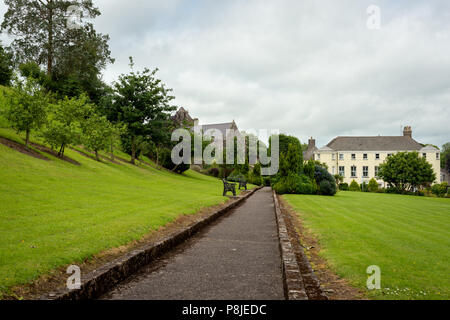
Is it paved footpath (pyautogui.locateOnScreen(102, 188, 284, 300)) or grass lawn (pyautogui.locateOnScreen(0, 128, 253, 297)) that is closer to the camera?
paved footpath (pyautogui.locateOnScreen(102, 188, 284, 300))

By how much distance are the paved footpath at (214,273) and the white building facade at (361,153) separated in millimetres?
68948

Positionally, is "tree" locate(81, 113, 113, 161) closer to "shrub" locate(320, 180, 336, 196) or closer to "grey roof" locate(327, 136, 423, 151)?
"shrub" locate(320, 180, 336, 196)

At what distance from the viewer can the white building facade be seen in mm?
70000

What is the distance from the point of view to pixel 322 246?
693 centimetres

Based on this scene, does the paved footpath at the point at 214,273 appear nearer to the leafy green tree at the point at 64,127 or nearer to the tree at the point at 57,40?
the leafy green tree at the point at 64,127

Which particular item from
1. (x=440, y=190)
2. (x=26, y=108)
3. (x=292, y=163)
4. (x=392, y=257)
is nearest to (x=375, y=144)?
(x=440, y=190)

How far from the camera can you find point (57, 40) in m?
44.0

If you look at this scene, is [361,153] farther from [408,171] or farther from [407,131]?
[408,171]

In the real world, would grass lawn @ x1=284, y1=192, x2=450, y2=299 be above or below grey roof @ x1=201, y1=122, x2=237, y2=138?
below

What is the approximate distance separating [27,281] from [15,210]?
499 centimetres

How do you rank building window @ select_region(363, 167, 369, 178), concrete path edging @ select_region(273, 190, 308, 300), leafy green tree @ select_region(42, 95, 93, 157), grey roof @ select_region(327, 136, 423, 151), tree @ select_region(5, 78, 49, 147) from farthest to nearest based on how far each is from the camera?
building window @ select_region(363, 167, 369, 178), grey roof @ select_region(327, 136, 423, 151), leafy green tree @ select_region(42, 95, 93, 157), tree @ select_region(5, 78, 49, 147), concrete path edging @ select_region(273, 190, 308, 300)

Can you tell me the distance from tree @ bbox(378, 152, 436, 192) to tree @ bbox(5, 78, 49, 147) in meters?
49.0

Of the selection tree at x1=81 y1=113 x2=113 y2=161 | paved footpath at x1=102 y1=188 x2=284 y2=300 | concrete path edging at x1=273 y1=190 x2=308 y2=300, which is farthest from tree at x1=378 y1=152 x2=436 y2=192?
concrete path edging at x1=273 y1=190 x2=308 y2=300

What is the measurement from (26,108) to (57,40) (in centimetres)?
3113
